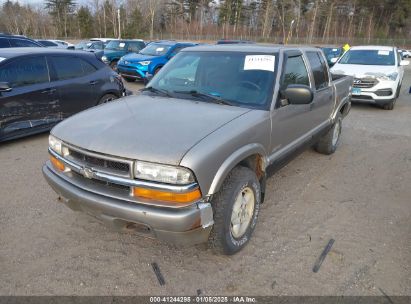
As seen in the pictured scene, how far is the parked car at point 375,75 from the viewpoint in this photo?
888 centimetres

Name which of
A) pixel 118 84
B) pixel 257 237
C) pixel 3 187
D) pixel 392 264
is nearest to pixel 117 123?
pixel 257 237

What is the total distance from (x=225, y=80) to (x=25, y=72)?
396 cm

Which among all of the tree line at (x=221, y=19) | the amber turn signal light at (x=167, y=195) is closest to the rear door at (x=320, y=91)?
the amber turn signal light at (x=167, y=195)

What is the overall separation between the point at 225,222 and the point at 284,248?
0.79 metres

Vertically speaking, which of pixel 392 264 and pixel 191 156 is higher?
pixel 191 156

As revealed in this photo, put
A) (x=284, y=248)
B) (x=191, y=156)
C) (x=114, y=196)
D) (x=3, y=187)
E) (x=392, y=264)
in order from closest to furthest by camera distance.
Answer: (x=191, y=156) → (x=114, y=196) → (x=392, y=264) → (x=284, y=248) → (x=3, y=187)

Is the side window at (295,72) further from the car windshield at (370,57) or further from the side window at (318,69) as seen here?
the car windshield at (370,57)

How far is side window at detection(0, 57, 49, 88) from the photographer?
17.6 ft

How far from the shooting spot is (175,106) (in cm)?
310

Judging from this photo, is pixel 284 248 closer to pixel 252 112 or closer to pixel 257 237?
pixel 257 237

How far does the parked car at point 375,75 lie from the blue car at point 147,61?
620 cm

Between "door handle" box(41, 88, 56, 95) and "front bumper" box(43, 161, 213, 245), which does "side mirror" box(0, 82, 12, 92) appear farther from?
"front bumper" box(43, 161, 213, 245)

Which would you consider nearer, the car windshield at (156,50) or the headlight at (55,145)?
the headlight at (55,145)

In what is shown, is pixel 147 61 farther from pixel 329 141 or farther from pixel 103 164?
pixel 103 164
